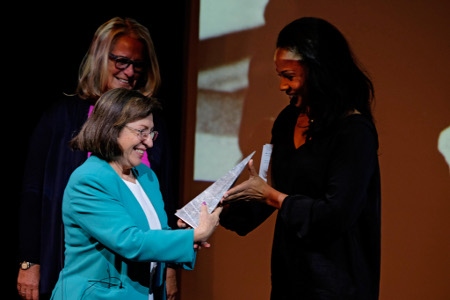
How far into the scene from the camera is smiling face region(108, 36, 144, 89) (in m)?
2.77

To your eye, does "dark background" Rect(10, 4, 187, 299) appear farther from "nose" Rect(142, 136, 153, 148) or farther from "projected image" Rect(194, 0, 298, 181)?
"nose" Rect(142, 136, 153, 148)

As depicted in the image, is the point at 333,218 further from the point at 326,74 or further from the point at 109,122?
the point at 109,122

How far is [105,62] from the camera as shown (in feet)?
9.03

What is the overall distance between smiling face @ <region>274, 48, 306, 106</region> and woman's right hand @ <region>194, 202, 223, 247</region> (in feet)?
1.53

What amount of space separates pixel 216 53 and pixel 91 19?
649 millimetres

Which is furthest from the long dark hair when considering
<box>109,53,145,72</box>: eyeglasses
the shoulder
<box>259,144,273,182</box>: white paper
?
<box>109,53,145,72</box>: eyeglasses

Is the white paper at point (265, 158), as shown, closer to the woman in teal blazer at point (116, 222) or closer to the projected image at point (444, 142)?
the woman in teal blazer at point (116, 222)

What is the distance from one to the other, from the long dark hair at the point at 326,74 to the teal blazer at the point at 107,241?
576 millimetres

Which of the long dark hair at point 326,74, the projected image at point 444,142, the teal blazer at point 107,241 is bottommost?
the teal blazer at point 107,241

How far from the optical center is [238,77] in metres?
3.44

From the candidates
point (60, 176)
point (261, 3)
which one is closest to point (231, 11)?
point (261, 3)

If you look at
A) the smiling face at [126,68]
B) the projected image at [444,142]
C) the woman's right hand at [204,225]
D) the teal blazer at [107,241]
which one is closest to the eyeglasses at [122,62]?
the smiling face at [126,68]

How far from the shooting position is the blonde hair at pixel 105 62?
2.75 m

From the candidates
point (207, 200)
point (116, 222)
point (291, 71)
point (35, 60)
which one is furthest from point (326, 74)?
point (35, 60)
